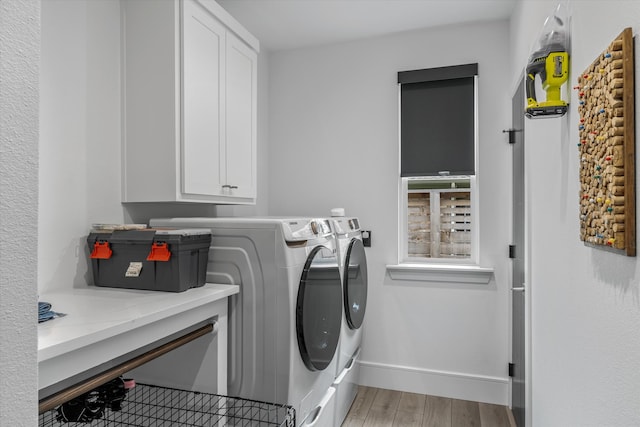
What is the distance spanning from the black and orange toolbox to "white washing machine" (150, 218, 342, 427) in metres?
0.11

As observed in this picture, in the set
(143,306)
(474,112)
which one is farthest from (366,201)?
(143,306)

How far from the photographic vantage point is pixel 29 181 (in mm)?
588

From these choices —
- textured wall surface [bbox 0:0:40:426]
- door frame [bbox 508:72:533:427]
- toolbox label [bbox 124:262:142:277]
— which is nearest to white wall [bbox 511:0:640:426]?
door frame [bbox 508:72:533:427]

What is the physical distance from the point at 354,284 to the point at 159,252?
1207 millimetres

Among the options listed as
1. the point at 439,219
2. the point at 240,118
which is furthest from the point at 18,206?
the point at 439,219

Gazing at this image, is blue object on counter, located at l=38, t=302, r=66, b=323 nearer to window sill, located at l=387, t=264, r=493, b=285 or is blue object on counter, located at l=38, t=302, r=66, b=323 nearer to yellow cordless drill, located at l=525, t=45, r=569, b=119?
yellow cordless drill, located at l=525, t=45, r=569, b=119

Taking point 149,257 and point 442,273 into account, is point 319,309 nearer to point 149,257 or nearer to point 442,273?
point 149,257

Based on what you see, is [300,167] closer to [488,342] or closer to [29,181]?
[488,342]

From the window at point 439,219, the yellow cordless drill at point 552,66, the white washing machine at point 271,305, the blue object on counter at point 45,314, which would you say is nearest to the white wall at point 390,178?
the window at point 439,219

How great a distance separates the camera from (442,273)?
9.16 ft

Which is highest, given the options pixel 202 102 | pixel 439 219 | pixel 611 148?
pixel 202 102

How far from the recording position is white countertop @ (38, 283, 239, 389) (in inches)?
38.5

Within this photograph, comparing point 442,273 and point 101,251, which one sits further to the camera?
point 442,273

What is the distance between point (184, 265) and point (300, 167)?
1.74m
